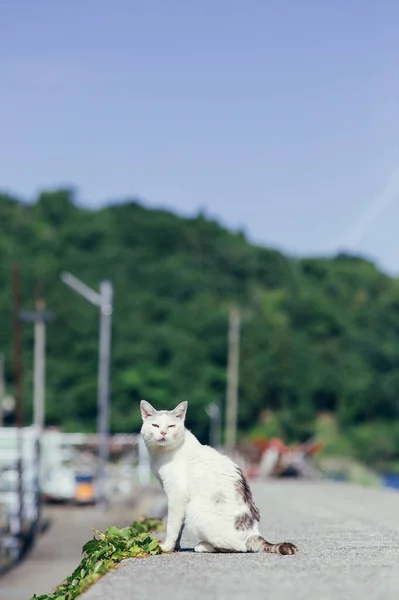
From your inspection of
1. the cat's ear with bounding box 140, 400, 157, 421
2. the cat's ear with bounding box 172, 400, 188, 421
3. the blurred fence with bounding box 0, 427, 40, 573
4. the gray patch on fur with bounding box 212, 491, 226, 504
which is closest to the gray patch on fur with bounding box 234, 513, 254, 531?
the gray patch on fur with bounding box 212, 491, 226, 504

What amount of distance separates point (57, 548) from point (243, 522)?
2343 centimetres

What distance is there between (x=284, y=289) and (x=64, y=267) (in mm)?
24034

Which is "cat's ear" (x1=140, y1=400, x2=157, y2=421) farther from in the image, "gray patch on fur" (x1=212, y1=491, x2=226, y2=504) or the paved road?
the paved road

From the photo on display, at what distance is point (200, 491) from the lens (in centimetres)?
948

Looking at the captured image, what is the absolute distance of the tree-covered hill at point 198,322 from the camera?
11800 centimetres

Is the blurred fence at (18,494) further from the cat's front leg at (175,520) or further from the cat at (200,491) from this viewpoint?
the cat at (200,491)

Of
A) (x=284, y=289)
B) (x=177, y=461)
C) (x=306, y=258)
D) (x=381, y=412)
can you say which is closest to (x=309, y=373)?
(x=381, y=412)

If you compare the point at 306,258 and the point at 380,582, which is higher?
the point at 306,258

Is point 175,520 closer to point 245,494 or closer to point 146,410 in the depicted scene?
point 245,494

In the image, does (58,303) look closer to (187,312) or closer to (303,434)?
(187,312)

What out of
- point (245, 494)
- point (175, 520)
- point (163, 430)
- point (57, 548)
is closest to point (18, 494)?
point (57, 548)

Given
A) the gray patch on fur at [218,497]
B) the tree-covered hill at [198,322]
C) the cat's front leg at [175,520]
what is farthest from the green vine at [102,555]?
the tree-covered hill at [198,322]

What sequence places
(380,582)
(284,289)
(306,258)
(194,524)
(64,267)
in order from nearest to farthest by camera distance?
1. (380,582)
2. (194,524)
3. (64,267)
4. (284,289)
5. (306,258)

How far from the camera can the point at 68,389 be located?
383ft
